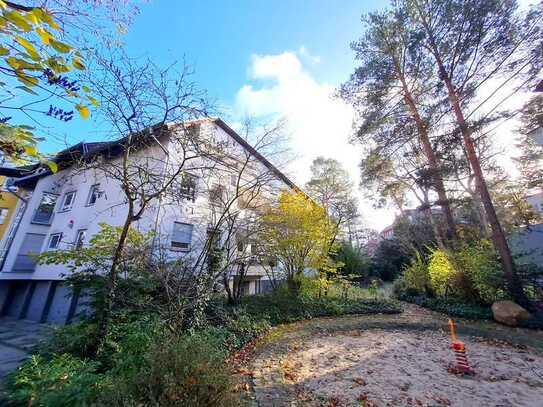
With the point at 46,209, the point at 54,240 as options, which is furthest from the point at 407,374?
the point at 46,209

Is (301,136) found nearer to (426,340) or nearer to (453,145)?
(453,145)

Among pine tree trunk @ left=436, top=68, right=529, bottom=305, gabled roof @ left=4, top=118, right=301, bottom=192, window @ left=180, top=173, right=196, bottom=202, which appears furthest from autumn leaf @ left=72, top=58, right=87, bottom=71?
pine tree trunk @ left=436, top=68, right=529, bottom=305

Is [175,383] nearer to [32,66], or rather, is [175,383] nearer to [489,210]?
[32,66]

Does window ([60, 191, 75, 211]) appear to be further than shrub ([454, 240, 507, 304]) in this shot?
Yes

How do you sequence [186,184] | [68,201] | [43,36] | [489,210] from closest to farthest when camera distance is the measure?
[43,36] → [186,184] → [489,210] → [68,201]

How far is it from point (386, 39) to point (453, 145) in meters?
5.84

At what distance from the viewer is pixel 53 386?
118 inches

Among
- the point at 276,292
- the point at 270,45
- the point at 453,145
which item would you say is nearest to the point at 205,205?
the point at 276,292

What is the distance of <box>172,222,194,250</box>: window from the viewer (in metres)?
12.8

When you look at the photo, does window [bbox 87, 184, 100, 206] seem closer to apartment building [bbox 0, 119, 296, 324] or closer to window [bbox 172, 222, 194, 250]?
apartment building [bbox 0, 119, 296, 324]

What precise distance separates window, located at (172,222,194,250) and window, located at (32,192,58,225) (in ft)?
32.8

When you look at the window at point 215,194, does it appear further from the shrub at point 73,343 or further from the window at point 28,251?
the window at point 28,251

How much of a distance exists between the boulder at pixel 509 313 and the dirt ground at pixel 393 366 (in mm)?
384

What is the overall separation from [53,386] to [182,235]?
33.7 ft
